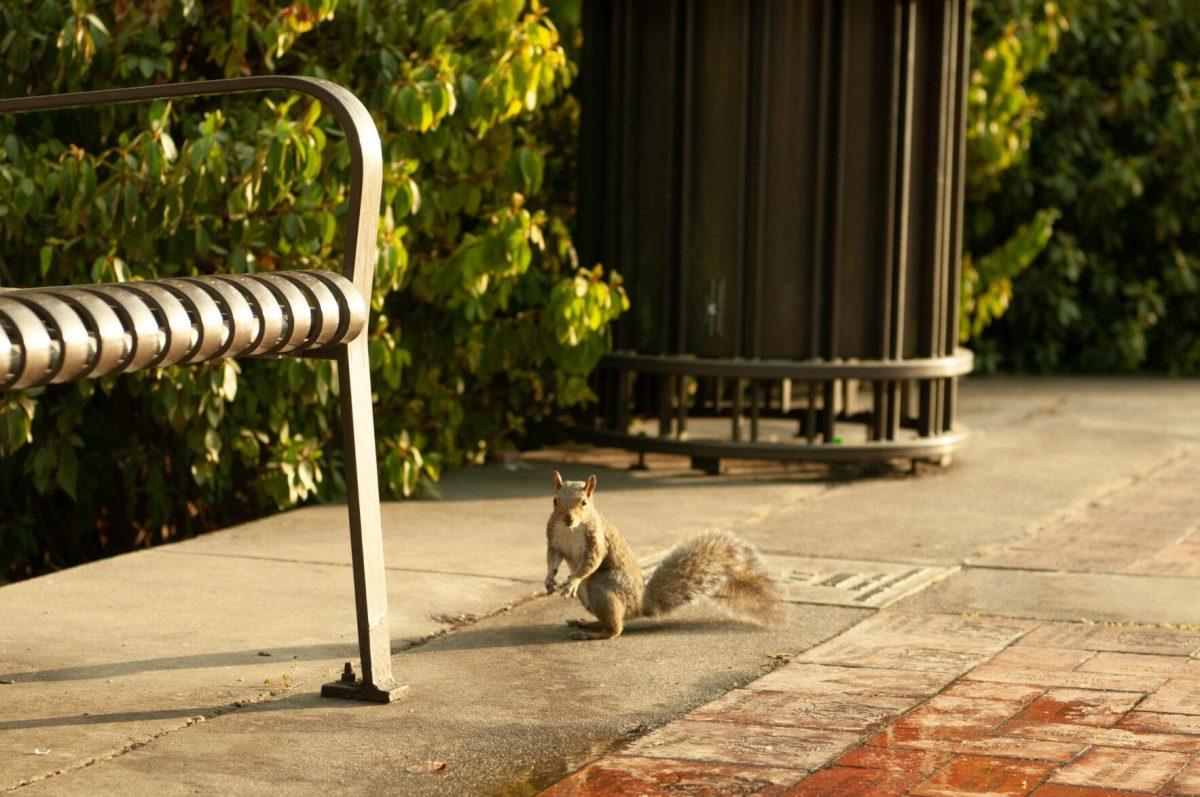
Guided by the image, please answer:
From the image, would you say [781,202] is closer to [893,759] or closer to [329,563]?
[329,563]

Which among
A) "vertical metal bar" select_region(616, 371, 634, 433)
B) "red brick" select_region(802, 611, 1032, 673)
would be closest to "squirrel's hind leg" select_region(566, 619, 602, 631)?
"red brick" select_region(802, 611, 1032, 673)

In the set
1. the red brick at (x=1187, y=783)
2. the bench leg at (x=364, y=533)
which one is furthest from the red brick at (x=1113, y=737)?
the bench leg at (x=364, y=533)

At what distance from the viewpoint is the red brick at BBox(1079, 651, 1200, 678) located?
14.3ft

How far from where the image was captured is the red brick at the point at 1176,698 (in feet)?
13.3

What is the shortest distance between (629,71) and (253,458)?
242 centimetres

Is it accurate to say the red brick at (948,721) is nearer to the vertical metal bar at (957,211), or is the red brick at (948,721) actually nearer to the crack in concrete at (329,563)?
the crack in concrete at (329,563)

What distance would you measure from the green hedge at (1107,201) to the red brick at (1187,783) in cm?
752

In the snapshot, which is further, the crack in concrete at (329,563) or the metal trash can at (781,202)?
the metal trash can at (781,202)

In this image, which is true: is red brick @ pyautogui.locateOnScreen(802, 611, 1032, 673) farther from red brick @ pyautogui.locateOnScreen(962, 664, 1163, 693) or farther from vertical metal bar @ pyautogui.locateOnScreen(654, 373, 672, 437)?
vertical metal bar @ pyautogui.locateOnScreen(654, 373, 672, 437)

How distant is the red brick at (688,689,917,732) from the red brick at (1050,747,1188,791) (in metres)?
0.47

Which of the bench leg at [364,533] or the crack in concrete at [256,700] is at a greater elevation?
the bench leg at [364,533]

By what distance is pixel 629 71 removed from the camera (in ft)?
24.4

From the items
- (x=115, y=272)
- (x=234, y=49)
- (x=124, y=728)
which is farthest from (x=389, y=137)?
(x=124, y=728)

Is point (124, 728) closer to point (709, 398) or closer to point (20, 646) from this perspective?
point (20, 646)
